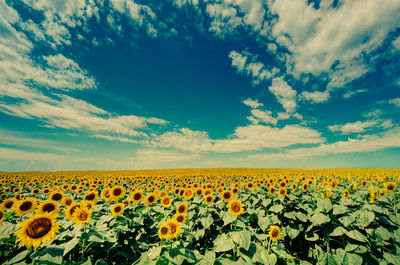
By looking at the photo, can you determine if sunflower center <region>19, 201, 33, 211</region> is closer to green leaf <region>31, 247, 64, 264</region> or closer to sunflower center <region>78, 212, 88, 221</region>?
sunflower center <region>78, 212, 88, 221</region>

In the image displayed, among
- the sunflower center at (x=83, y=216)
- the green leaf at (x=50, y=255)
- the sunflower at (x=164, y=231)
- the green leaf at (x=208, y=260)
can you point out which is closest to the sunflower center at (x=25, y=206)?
the sunflower center at (x=83, y=216)

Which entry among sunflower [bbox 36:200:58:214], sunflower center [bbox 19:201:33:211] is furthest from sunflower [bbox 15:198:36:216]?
sunflower [bbox 36:200:58:214]

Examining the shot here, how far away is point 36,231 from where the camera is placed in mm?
2971

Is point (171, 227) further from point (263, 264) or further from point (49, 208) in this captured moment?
point (49, 208)

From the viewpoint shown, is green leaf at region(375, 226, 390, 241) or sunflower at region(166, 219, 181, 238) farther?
green leaf at region(375, 226, 390, 241)

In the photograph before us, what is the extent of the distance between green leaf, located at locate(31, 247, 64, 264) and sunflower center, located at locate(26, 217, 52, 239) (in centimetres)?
60

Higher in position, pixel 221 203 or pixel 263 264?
pixel 221 203

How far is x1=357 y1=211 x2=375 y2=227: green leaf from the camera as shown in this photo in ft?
13.9

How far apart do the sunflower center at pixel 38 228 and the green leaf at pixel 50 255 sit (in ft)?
1.97

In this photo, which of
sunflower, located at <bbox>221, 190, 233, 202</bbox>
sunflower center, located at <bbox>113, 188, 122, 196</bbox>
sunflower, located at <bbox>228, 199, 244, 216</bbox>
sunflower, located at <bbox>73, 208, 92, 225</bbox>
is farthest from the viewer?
sunflower center, located at <bbox>113, 188, 122, 196</bbox>

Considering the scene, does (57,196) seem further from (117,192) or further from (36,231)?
(36,231)

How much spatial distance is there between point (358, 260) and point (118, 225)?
5.52m

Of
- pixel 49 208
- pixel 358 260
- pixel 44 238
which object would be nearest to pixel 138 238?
pixel 44 238

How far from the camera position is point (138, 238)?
13.8 ft
